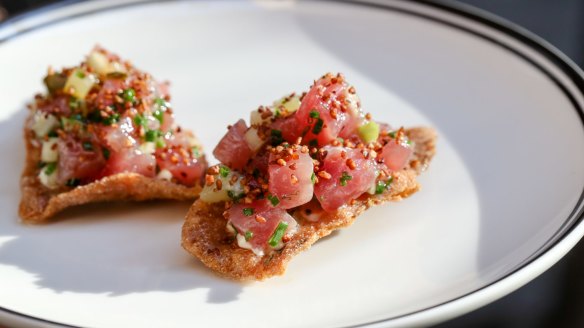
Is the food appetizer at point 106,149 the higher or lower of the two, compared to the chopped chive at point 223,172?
higher

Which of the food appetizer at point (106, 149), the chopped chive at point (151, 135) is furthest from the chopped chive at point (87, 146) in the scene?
the chopped chive at point (151, 135)

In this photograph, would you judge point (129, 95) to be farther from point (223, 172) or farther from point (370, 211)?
point (370, 211)

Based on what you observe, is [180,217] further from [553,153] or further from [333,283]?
[553,153]

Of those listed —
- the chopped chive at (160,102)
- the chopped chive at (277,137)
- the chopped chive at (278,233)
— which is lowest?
the chopped chive at (278,233)

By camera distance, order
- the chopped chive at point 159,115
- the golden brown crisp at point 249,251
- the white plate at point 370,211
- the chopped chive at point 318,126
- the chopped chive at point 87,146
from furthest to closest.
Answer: the chopped chive at point 159,115
the chopped chive at point 87,146
the chopped chive at point 318,126
the golden brown crisp at point 249,251
the white plate at point 370,211

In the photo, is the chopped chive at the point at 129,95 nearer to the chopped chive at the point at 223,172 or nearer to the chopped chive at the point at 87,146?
the chopped chive at the point at 87,146

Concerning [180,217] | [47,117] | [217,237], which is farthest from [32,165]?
[217,237]
